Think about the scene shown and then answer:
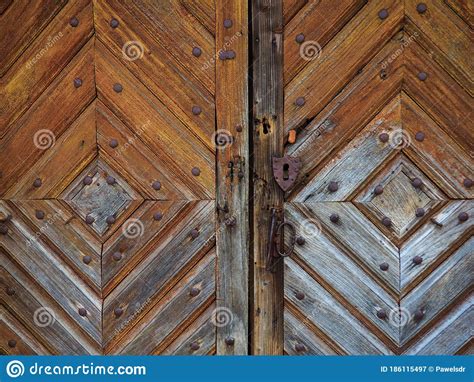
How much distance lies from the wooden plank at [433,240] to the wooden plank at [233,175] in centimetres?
63

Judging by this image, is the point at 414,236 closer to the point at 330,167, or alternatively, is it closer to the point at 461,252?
the point at 461,252

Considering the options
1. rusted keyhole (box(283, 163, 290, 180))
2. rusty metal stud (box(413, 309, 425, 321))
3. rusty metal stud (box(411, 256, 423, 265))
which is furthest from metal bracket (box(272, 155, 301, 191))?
rusty metal stud (box(413, 309, 425, 321))

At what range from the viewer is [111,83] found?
2787mm

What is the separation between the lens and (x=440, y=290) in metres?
2.71

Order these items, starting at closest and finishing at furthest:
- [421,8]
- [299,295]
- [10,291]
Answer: [421,8], [299,295], [10,291]

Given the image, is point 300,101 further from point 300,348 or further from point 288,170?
point 300,348

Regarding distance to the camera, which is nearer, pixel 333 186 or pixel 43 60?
pixel 333 186

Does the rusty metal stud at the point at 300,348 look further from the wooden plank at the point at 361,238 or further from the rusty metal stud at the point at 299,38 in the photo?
the rusty metal stud at the point at 299,38

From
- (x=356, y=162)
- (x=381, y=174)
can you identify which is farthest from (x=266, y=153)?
(x=381, y=174)

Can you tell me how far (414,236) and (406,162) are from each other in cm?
29

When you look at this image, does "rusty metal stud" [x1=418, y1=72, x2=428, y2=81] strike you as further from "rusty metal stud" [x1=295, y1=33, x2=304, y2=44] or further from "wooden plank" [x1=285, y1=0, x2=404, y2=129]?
"rusty metal stud" [x1=295, y1=33, x2=304, y2=44]

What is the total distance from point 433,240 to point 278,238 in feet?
1.99

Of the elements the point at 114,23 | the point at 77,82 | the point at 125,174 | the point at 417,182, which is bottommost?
the point at 125,174

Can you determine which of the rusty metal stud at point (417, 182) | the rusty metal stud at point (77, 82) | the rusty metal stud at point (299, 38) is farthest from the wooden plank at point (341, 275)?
the rusty metal stud at point (77, 82)
